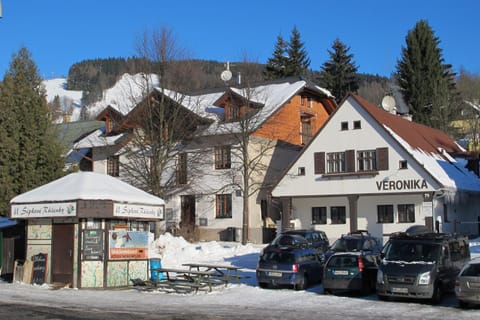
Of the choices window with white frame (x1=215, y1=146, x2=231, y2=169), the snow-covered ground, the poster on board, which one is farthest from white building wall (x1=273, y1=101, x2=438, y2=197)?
the poster on board

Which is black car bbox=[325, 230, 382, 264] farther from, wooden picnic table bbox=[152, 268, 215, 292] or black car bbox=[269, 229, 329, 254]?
wooden picnic table bbox=[152, 268, 215, 292]

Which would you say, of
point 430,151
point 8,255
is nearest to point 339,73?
point 430,151

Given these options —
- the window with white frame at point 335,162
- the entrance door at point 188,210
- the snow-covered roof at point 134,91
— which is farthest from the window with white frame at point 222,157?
the window with white frame at point 335,162

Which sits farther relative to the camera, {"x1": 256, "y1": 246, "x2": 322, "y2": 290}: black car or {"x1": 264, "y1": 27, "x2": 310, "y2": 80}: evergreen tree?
{"x1": 264, "y1": 27, "x2": 310, "y2": 80}: evergreen tree

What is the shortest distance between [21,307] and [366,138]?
25.9 meters

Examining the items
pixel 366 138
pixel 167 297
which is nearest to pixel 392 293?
pixel 167 297

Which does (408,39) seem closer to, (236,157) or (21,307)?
(236,157)

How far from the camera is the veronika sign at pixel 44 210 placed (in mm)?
23962

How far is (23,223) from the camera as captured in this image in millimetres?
27484

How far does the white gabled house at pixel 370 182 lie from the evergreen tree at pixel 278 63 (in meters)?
32.3

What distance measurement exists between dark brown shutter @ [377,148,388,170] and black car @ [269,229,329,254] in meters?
10.2

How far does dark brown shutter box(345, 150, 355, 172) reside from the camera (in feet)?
130

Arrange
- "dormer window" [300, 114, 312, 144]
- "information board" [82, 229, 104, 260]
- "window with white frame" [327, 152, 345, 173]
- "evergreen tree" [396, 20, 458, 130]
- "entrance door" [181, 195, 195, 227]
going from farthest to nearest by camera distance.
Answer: "evergreen tree" [396, 20, 458, 130] → "dormer window" [300, 114, 312, 144] → "entrance door" [181, 195, 195, 227] → "window with white frame" [327, 152, 345, 173] → "information board" [82, 229, 104, 260]

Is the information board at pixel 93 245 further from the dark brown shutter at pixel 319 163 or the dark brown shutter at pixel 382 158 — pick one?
the dark brown shutter at pixel 382 158
